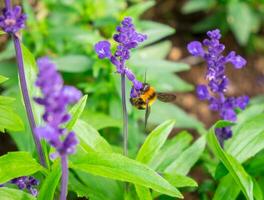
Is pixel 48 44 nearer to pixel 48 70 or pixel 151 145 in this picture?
pixel 151 145

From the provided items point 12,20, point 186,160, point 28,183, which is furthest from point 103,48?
point 186,160

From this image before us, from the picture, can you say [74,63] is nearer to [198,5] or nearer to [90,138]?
[90,138]

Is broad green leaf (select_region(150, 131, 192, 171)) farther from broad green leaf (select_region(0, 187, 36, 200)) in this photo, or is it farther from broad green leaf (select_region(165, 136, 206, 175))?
broad green leaf (select_region(0, 187, 36, 200))

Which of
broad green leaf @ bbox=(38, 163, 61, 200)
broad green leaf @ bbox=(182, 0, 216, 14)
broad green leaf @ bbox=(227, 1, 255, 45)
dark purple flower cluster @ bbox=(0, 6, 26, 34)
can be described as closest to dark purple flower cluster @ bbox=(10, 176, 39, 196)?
broad green leaf @ bbox=(38, 163, 61, 200)

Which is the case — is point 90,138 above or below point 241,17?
below

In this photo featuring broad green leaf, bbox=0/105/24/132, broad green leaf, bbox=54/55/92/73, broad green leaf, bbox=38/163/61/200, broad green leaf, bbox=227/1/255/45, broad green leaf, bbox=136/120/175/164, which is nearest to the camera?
broad green leaf, bbox=38/163/61/200

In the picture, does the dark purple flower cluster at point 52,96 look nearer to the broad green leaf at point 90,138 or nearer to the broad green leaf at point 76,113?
the broad green leaf at point 76,113
